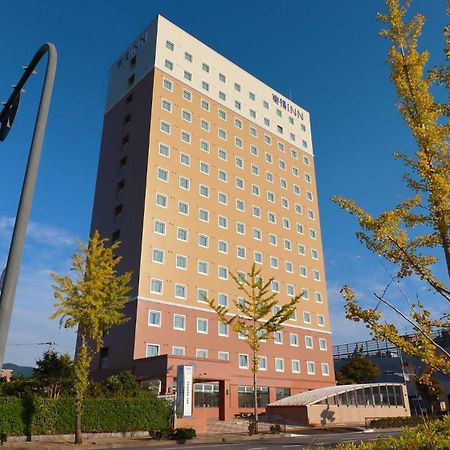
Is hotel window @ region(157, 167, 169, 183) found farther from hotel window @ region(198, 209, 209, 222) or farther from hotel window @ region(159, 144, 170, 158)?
hotel window @ region(198, 209, 209, 222)

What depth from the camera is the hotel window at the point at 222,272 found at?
167 ft

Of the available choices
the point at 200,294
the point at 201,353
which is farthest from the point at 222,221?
the point at 201,353

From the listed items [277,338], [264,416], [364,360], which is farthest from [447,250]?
[364,360]

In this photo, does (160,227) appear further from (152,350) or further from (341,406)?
(341,406)

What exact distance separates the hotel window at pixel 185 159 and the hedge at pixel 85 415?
2830 centimetres

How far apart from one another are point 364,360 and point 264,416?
2843 cm

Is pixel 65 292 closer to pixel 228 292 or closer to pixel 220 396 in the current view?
pixel 220 396

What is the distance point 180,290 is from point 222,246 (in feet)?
28.1

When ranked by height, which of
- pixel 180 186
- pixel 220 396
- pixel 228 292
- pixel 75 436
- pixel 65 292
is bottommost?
pixel 75 436

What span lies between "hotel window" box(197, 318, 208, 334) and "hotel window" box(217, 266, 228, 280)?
5.64m

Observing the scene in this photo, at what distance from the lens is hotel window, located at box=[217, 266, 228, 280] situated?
51.0 m

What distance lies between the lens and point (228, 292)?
51.0m

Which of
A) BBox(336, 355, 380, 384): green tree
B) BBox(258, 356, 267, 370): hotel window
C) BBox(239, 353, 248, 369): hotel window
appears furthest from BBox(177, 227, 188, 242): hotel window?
BBox(336, 355, 380, 384): green tree

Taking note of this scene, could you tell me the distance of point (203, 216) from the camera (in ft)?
170
